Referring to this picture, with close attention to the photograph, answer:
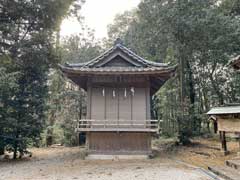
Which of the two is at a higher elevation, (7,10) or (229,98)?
(7,10)

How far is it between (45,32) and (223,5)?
13511mm

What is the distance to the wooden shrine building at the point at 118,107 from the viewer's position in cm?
1098

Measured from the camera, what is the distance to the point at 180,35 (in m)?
16.9

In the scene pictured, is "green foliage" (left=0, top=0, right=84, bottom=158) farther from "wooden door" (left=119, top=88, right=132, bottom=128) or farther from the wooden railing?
"wooden door" (left=119, top=88, right=132, bottom=128)

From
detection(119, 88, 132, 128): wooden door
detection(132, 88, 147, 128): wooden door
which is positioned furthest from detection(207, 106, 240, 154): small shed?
detection(119, 88, 132, 128): wooden door

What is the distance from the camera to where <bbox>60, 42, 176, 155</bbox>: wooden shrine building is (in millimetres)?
10977

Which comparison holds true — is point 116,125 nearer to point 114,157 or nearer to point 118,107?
point 118,107

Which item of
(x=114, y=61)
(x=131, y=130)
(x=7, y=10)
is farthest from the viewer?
(x=114, y=61)

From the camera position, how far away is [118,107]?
1151 cm

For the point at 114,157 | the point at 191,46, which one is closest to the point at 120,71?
the point at 114,157

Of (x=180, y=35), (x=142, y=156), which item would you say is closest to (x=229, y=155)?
(x=142, y=156)

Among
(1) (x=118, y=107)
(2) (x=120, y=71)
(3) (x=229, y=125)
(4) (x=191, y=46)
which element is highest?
(4) (x=191, y=46)

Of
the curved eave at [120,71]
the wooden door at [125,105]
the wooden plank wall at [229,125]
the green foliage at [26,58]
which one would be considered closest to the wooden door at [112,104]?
the wooden door at [125,105]

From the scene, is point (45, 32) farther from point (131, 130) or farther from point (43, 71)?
point (131, 130)
